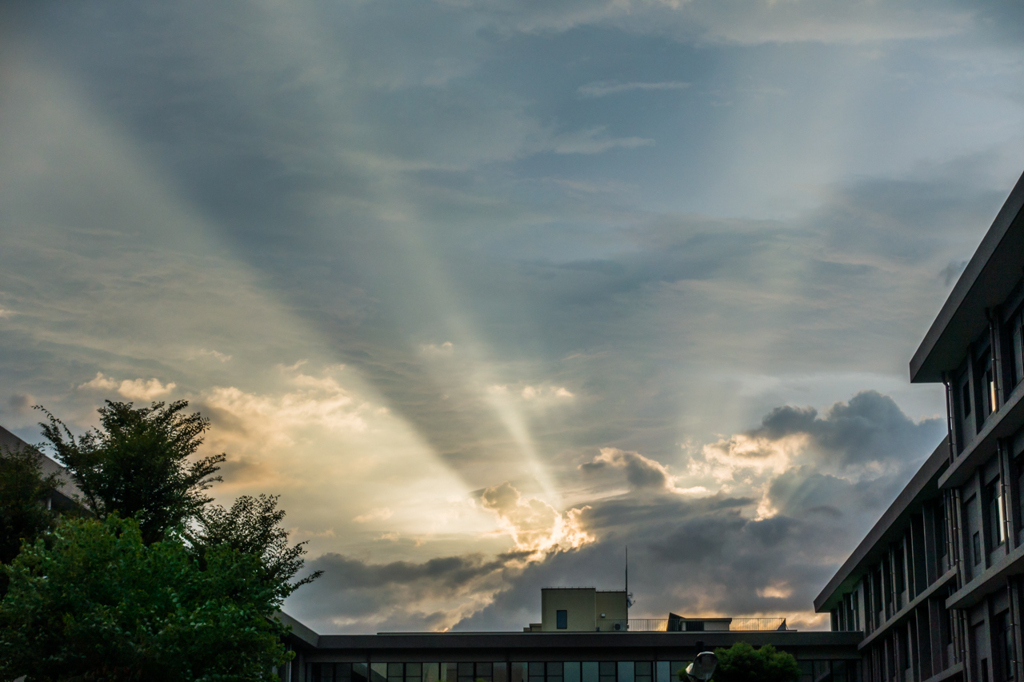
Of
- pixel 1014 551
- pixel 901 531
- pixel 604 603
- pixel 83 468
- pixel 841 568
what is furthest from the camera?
pixel 604 603

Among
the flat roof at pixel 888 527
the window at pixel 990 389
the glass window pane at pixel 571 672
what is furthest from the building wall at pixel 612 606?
the window at pixel 990 389

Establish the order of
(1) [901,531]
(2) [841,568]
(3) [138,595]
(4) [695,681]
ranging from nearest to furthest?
1. (4) [695,681]
2. (3) [138,595]
3. (1) [901,531]
4. (2) [841,568]

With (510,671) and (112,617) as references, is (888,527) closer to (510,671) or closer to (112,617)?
(510,671)

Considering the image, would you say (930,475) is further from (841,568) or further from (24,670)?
(24,670)

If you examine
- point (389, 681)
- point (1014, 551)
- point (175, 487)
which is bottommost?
point (389, 681)

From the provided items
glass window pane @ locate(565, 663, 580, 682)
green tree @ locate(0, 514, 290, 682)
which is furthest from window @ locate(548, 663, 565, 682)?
green tree @ locate(0, 514, 290, 682)

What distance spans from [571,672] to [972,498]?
1107 inches

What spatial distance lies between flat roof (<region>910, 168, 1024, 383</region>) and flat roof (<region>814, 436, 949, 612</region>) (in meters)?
3.21

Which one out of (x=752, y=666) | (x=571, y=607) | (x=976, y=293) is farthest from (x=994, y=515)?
(x=571, y=607)

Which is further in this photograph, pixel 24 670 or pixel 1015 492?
pixel 1015 492

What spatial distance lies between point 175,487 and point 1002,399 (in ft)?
90.0

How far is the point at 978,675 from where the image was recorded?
132 ft

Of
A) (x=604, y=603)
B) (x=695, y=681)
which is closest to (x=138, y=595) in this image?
(x=695, y=681)

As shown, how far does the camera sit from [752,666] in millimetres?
53812
